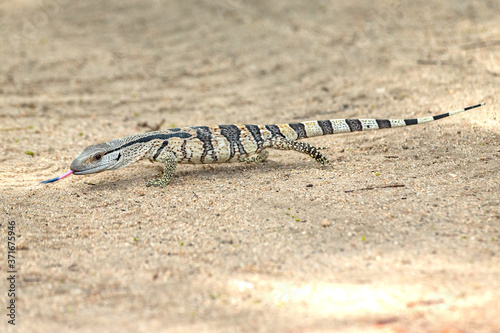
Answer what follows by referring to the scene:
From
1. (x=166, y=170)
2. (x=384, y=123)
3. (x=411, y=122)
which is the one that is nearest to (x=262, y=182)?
(x=166, y=170)

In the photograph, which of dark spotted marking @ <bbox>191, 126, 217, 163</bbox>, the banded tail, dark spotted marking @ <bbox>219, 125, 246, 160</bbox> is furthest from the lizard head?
the banded tail

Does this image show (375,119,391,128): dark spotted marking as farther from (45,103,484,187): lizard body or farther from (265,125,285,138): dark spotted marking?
(265,125,285,138): dark spotted marking

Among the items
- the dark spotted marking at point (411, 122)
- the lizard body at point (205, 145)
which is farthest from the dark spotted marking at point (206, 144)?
the dark spotted marking at point (411, 122)

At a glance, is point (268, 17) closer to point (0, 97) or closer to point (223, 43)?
point (223, 43)

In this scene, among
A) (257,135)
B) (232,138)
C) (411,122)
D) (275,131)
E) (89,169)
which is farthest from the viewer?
(411,122)

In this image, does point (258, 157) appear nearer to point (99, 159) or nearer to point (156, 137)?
point (156, 137)

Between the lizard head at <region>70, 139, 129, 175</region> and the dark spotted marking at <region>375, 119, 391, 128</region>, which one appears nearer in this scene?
the lizard head at <region>70, 139, 129, 175</region>
